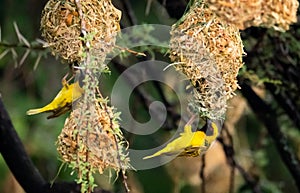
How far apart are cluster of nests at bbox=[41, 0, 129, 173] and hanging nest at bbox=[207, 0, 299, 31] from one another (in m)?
0.18

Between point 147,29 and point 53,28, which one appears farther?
point 147,29

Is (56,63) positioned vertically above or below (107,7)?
below

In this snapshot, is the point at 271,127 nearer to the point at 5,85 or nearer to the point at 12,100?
the point at 5,85

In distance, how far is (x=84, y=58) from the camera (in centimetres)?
106

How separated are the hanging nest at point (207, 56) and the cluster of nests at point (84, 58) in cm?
11

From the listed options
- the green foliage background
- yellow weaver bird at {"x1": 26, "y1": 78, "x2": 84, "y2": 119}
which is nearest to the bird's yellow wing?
yellow weaver bird at {"x1": 26, "y1": 78, "x2": 84, "y2": 119}

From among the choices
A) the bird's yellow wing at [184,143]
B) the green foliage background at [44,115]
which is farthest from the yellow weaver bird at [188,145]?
the green foliage background at [44,115]

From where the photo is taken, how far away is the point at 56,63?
3.21 m

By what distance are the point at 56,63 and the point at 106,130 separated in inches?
82.5

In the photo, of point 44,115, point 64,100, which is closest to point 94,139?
point 64,100

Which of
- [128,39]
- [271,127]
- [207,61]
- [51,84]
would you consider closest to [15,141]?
[128,39]

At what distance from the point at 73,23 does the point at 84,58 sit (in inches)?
6.9

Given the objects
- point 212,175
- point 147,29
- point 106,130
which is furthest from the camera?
point 212,175

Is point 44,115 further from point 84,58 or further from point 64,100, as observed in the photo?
point 84,58
